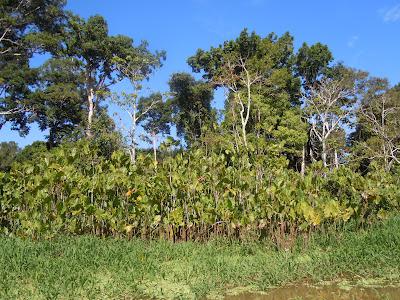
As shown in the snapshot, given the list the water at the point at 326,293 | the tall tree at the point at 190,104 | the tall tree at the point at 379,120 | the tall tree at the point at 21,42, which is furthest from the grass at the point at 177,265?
the tall tree at the point at 190,104

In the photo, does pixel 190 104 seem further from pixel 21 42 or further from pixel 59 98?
pixel 21 42

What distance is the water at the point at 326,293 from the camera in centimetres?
341

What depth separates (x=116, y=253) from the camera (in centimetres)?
468

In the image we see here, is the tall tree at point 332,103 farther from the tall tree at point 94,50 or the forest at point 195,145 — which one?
the tall tree at point 94,50

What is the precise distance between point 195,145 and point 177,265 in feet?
12.6

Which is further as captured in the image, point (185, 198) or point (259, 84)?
point (259, 84)

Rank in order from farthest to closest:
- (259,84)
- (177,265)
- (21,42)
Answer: (259,84) → (21,42) → (177,265)

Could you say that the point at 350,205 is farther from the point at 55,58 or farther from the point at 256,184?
the point at 55,58

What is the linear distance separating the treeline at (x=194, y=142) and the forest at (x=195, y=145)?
0.11 feet

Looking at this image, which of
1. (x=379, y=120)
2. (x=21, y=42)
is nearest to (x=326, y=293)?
(x=21, y=42)

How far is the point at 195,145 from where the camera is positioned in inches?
317

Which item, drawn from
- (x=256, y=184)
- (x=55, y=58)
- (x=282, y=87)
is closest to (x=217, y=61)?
(x=282, y=87)

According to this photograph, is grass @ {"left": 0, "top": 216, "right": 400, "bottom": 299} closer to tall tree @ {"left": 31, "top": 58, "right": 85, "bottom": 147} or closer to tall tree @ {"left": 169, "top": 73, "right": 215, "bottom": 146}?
tall tree @ {"left": 31, "top": 58, "right": 85, "bottom": 147}

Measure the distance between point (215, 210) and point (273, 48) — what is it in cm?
2272
